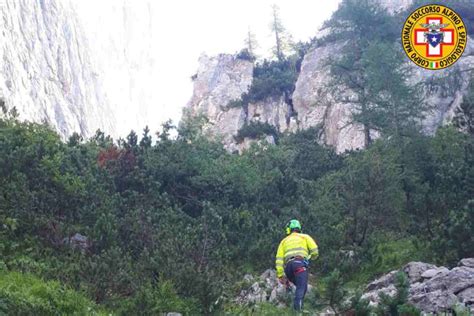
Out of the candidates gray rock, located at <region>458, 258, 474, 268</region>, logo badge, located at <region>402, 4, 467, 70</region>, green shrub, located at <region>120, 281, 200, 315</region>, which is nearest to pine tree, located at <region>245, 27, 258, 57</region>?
logo badge, located at <region>402, 4, 467, 70</region>

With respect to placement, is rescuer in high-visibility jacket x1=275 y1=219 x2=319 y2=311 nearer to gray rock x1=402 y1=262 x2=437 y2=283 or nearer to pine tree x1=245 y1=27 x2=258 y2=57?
gray rock x1=402 y1=262 x2=437 y2=283

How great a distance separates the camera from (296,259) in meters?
9.77

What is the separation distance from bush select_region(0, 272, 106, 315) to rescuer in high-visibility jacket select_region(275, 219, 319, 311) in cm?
344

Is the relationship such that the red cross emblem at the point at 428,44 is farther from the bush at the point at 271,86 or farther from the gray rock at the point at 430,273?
the bush at the point at 271,86

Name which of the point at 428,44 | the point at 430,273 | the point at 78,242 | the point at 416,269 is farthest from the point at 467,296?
the point at 428,44

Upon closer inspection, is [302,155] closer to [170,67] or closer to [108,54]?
[108,54]

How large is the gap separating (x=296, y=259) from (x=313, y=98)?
2686 centimetres

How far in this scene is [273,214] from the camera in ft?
50.9

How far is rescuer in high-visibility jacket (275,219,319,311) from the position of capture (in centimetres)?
955

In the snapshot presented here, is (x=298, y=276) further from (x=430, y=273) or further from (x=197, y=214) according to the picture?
(x=197, y=214)

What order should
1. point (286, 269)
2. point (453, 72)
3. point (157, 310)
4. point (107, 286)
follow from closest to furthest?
1. point (157, 310)
2. point (107, 286)
3. point (286, 269)
4. point (453, 72)

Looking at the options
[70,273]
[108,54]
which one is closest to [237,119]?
[70,273]

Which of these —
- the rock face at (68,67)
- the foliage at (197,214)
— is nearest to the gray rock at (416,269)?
the foliage at (197,214)

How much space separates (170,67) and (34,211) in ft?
475
